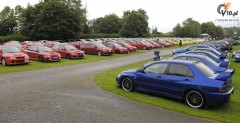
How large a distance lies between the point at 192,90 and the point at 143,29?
63545 millimetres

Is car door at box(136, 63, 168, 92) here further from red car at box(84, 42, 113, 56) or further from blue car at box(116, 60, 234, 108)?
red car at box(84, 42, 113, 56)

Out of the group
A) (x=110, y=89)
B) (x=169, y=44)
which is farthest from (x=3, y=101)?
(x=169, y=44)

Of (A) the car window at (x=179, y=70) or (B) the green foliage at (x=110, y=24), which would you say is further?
(B) the green foliage at (x=110, y=24)

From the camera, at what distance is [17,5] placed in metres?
83.1

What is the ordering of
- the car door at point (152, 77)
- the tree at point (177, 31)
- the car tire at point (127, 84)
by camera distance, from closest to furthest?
the car door at point (152, 77)
the car tire at point (127, 84)
the tree at point (177, 31)

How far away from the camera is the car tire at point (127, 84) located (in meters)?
10.9

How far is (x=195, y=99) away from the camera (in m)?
9.02

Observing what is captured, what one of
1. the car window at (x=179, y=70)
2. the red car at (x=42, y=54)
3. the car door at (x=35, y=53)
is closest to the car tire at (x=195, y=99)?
the car window at (x=179, y=70)

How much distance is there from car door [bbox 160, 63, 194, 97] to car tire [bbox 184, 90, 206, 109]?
0.24 meters

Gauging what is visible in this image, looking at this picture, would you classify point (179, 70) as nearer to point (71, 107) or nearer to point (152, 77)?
point (152, 77)

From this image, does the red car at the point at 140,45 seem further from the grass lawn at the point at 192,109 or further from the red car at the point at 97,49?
the grass lawn at the point at 192,109

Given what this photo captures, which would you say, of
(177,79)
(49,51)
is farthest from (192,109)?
(49,51)

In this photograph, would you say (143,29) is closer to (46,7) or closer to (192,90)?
(46,7)

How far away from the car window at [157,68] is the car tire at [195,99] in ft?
4.33
